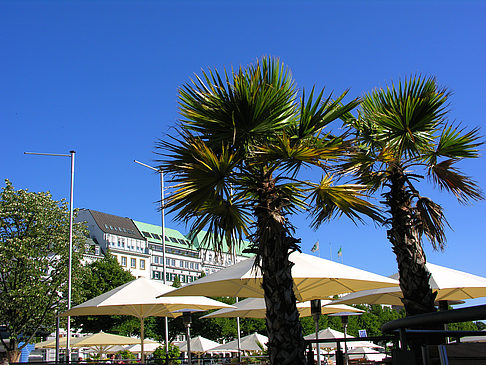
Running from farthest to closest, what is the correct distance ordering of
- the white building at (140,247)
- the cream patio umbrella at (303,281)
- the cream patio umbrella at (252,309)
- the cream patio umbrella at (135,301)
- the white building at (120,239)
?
the white building at (140,247) → the white building at (120,239) → the cream patio umbrella at (252,309) → the cream patio umbrella at (135,301) → the cream patio umbrella at (303,281)

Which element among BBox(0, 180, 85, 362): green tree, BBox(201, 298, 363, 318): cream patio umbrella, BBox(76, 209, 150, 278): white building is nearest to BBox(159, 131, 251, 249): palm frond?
BBox(201, 298, 363, 318): cream patio umbrella

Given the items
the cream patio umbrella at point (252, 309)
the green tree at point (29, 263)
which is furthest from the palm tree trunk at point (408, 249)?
the green tree at point (29, 263)

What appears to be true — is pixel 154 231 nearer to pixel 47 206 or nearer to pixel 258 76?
pixel 47 206

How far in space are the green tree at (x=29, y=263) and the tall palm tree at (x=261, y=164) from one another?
25084 millimetres

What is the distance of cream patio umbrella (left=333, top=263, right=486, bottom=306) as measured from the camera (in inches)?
460

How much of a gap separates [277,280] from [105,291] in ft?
145

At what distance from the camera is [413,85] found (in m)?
10.6

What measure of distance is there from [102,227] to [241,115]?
79.3 meters

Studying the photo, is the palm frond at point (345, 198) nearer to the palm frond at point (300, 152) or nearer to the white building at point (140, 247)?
the palm frond at point (300, 152)

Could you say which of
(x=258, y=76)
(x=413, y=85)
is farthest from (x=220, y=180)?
(x=413, y=85)

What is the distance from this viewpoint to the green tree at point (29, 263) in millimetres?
30172

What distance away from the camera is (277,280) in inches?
309

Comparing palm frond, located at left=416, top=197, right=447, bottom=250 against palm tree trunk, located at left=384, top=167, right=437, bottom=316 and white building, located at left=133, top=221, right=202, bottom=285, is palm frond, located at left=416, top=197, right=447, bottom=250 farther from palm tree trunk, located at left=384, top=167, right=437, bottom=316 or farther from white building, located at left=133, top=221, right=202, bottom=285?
white building, located at left=133, top=221, right=202, bottom=285

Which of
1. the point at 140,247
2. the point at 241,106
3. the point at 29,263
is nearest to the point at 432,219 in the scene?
the point at 241,106
